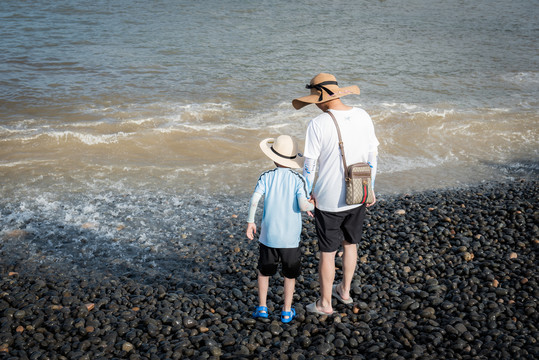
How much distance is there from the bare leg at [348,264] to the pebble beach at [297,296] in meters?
0.20

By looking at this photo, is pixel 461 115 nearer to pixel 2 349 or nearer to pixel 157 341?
pixel 157 341

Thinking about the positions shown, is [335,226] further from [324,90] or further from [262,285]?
[324,90]

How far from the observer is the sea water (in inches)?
416

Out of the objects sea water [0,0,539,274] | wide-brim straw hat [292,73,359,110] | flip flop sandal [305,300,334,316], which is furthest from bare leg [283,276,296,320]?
sea water [0,0,539,274]

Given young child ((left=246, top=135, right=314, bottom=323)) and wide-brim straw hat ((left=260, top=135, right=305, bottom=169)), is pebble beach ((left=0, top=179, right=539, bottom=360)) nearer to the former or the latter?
young child ((left=246, top=135, right=314, bottom=323))

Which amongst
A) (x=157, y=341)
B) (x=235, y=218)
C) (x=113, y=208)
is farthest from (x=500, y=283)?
(x=113, y=208)

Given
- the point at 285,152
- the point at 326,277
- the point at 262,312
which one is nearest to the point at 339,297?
the point at 326,277

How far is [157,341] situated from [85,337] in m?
0.80

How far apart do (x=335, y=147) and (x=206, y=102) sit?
12.2 m

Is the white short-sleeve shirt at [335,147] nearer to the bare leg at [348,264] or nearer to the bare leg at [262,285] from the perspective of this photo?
the bare leg at [348,264]

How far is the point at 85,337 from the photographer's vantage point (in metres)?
5.18

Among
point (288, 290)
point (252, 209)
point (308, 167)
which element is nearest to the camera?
point (308, 167)

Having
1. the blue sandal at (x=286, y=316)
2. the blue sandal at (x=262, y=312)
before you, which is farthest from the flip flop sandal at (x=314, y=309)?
the blue sandal at (x=262, y=312)

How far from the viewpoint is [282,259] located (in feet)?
16.4
